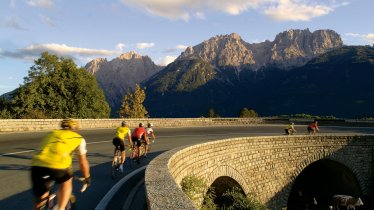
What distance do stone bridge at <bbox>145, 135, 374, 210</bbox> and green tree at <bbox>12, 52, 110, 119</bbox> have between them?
86.5 ft

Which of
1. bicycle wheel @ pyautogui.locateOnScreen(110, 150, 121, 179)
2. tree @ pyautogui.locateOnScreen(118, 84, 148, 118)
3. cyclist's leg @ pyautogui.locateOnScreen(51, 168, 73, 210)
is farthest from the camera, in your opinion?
tree @ pyautogui.locateOnScreen(118, 84, 148, 118)

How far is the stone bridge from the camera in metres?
16.1

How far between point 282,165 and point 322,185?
368 inches

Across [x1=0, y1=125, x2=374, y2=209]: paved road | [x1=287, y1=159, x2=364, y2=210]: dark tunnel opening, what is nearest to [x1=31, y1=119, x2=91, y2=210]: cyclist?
[x1=0, y1=125, x2=374, y2=209]: paved road

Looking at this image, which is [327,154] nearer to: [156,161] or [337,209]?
[337,209]

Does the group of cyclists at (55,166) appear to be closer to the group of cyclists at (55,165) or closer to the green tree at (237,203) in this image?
the group of cyclists at (55,165)

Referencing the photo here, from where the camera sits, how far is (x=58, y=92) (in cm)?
4491

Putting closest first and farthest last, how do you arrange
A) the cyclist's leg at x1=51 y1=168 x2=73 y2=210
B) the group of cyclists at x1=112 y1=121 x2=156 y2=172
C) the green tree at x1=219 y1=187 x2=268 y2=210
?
the cyclist's leg at x1=51 y1=168 x2=73 y2=210 → the group of cyclists at x1=112 y1=121 x2=156 y2=172 → the green tree at x1=219 y1=187 x2=268 y2=210

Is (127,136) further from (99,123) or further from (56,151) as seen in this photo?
(99,123)

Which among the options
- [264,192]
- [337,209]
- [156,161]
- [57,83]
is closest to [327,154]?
[337,209]

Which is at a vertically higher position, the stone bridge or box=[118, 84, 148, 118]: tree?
box=[118, 84, 148, 118]: tree

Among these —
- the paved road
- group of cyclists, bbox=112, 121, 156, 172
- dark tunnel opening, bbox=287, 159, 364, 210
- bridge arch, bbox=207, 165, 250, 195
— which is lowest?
dark tunnel opening, bbox=287, 159, 364, 210

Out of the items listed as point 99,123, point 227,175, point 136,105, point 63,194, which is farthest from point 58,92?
point 63,194

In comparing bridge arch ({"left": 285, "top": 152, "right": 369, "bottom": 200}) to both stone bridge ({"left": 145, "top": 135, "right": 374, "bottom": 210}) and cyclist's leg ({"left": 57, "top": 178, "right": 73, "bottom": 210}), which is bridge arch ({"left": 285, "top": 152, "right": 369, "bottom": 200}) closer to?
stone bridge ({"left": 145, "top": 135, "right": 374, "bottom": 210})
